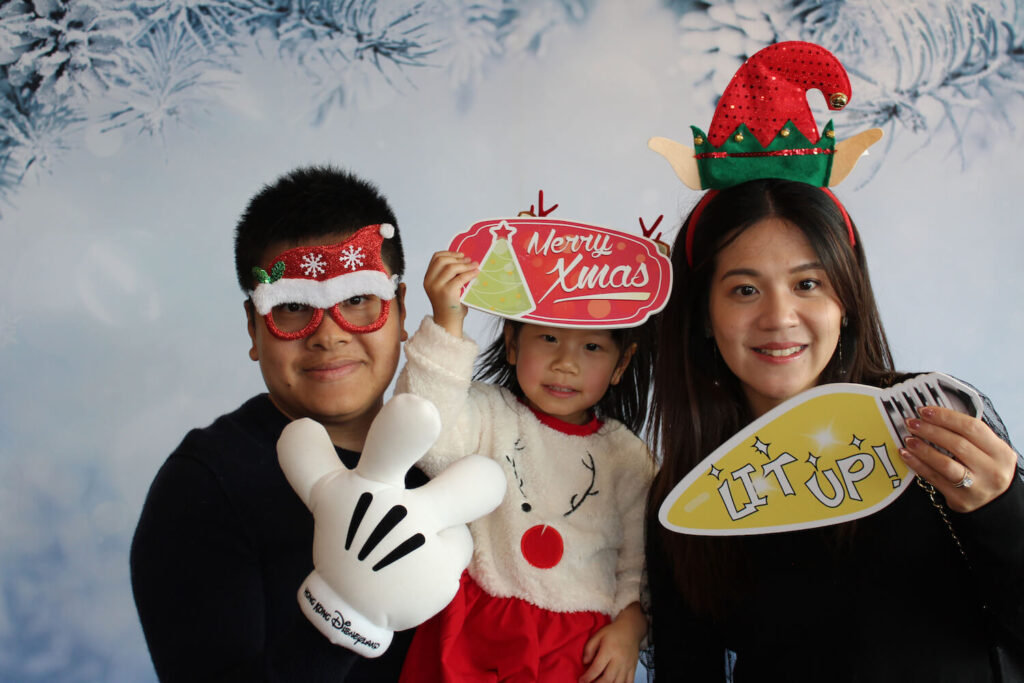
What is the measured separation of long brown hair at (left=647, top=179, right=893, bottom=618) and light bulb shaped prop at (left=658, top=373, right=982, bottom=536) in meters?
0.15

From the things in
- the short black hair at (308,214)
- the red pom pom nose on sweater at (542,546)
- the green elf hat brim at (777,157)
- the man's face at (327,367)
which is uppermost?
the green elf hat brim at (777,157)

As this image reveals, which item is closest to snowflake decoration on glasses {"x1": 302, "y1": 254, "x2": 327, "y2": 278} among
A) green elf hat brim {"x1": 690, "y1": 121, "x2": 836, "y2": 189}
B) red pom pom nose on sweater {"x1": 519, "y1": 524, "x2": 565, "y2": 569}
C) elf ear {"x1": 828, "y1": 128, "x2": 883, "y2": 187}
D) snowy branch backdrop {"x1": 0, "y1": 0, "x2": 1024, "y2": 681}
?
red pom pom nose on sweater {"x1": 519, "y1": 524, "x2": 565, "y2": 569}

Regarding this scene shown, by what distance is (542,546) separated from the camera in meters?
1.33

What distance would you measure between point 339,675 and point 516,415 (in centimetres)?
54

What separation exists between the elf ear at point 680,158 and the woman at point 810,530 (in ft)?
0.19

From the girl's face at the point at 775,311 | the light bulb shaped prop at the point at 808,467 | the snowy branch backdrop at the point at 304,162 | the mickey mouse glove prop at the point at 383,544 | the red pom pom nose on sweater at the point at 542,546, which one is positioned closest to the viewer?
the mickey mouse glove prop at the point at 383,544

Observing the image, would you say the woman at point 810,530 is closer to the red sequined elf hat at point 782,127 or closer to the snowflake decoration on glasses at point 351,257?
the red sequined elf hat at point 782,127

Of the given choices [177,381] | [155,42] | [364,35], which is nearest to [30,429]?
[177,381]

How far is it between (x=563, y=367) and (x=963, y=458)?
0.61 metres

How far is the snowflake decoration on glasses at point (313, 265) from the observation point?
1.24m

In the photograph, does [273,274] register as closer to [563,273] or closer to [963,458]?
[563,273]

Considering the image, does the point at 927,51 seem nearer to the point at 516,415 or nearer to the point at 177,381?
the point at 516,415

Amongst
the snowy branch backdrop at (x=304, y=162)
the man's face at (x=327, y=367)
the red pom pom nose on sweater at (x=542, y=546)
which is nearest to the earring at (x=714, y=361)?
the red pom pom nose on sweater at (x=542, y=546)

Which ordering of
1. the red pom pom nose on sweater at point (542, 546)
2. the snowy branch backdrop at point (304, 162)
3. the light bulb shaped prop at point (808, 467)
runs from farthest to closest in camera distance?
the snowy branch backdrop at point (304, 162) → the red pom pom nose on sweater at point (542, 546) → the light bulb shaped prop at point (808, 467)
